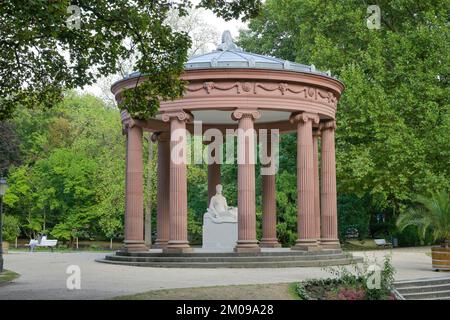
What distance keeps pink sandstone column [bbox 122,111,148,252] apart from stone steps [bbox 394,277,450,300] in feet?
39.3

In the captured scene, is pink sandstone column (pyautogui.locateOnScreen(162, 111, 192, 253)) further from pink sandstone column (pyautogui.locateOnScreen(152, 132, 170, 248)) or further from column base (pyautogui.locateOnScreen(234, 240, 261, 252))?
pink sandstone column (pyautogui.locateOnScreen(152, 132, 170, 248))

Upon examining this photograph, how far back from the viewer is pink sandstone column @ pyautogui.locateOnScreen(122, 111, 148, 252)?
25.9 metres

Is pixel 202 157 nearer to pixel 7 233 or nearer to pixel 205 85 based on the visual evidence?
pixel 7 233

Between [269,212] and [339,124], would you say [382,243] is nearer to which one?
[339,124]

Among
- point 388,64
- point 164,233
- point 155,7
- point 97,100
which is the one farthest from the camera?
point 97,100

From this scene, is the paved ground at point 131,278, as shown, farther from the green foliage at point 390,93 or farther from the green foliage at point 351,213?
the green foliage at point 351,213

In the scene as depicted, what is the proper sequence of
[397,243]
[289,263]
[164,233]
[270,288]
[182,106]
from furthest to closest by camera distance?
[397,243] → [164,233] → [182,106] → [289,263] → [270,288]

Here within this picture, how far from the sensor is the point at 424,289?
17078mm

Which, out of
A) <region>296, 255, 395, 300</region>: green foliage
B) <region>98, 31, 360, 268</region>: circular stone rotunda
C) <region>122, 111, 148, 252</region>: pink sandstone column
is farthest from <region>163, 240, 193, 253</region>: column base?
<region>296, 255, 395, 300</region>: green foliage

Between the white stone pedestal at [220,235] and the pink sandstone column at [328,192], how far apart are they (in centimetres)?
379

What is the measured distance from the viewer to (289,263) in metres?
22.8

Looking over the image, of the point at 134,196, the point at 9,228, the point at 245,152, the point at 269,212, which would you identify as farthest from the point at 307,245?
the point at 9,228

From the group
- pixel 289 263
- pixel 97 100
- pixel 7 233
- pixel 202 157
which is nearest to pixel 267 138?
pixel 289 263
